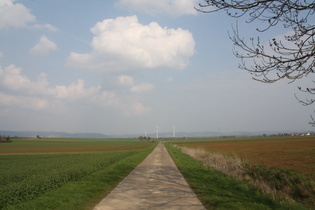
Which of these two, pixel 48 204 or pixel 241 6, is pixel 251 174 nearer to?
pixel 48 204

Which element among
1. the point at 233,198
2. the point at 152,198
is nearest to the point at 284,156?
the point at 233,198

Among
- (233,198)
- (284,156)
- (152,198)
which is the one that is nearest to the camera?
(152,198)

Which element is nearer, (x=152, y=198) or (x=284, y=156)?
(x=152, y=198)

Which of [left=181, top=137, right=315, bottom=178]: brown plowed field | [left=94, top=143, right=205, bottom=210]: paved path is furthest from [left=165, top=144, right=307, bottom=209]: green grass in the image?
[left=181, top=137, right=315, bottom=178]: brown plowed field

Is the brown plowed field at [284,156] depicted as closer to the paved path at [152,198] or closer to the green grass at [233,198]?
the green grass at [233,198]

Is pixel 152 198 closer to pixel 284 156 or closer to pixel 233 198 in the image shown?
pixel 233 198

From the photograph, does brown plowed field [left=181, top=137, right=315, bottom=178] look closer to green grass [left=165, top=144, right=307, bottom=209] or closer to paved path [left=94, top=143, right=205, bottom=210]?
green grass [left=165, top=144, right=307, bottom=209]

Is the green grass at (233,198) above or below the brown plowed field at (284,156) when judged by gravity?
above

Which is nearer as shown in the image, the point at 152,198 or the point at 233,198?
the point at 152,198

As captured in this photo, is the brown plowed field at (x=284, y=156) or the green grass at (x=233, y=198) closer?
the green grass at (x=233, y=198)

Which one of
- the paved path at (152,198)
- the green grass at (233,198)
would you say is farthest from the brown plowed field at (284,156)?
the paved path at (152,198)

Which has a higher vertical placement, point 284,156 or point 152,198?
point 152,198

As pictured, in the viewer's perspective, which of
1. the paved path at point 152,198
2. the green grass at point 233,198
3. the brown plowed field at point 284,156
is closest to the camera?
the paved path at point 152,198

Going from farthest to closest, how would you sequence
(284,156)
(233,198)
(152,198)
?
(284,156)
(233,198)
(152,198)
